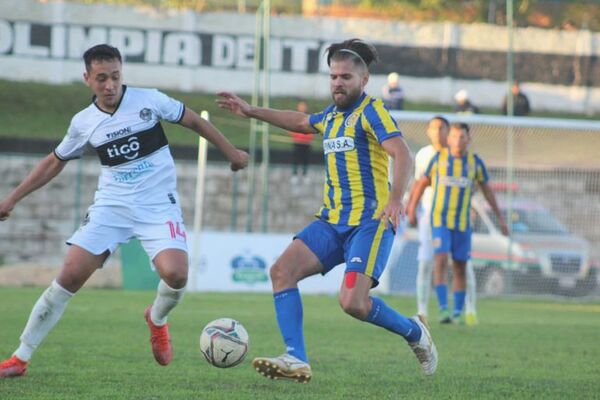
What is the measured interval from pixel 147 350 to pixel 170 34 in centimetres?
2202

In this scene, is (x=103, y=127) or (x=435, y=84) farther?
(x=435, y=84)

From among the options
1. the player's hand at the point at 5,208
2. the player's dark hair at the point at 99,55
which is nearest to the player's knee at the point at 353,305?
the player's dark hair at the point at 99,55

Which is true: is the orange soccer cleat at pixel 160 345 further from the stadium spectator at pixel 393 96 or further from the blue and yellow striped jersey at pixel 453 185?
the stadium spectator at pixel 393 96

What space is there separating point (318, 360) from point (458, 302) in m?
4.74

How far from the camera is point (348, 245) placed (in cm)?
759

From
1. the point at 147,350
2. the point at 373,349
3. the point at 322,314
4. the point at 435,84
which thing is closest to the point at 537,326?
the point at 322,314

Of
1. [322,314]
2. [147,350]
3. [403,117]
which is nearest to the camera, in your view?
[147,350]

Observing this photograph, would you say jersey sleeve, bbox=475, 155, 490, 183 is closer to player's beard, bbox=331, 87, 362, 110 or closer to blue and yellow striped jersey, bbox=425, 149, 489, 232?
blue and yellow striped jersey, bbox=425, 149, 489, 232

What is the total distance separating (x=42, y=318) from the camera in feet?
25.5

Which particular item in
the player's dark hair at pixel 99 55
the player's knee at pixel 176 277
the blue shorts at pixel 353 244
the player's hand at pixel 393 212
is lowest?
the player's knee at pixel 176 277

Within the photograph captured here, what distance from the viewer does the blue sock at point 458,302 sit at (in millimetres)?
13617

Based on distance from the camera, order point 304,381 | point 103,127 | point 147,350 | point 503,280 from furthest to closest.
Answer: point 503,280, point 147,350, point 103,127, point 304,381

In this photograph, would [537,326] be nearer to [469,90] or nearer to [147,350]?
[147,350]

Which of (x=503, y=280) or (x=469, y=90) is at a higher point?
(x=469, y=90)
